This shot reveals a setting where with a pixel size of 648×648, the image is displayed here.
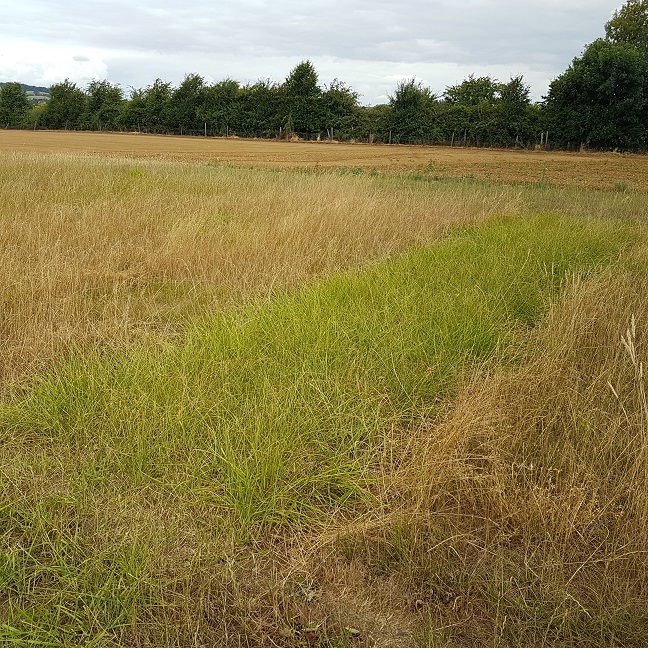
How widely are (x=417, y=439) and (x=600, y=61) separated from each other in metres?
46.1

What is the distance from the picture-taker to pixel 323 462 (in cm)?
249

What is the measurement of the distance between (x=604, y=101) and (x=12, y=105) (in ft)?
209

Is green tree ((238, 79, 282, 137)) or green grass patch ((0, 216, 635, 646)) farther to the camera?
green tree ((238, 79, 282, 137))

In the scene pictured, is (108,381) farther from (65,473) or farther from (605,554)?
(605,554)

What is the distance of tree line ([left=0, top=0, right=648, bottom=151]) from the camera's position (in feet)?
127

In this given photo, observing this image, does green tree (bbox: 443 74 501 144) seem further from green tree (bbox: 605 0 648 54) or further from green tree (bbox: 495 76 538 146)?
green tree (bbox: 605 0 648 54)

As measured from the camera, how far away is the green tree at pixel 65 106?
199 feet

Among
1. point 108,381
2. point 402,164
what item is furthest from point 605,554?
point 402,164

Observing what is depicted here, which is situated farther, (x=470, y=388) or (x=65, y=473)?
(x=470, y=388)

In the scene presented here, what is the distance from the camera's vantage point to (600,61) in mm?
38531

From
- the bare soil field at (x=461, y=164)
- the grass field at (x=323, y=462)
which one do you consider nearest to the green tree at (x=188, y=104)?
the bare soil field at (x=461, y=164)

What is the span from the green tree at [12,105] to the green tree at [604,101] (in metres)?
59.4

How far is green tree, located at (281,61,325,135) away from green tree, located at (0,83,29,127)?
3387 cm

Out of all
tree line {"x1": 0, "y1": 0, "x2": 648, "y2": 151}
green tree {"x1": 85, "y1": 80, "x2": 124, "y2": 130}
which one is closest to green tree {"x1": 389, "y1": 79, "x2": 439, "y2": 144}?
tree line {"x1": 0, "y1": 0, "x2": 648, "y2": 151}
